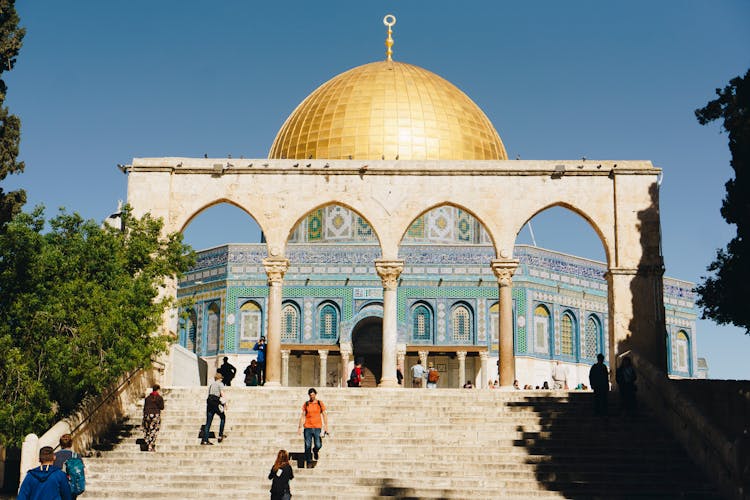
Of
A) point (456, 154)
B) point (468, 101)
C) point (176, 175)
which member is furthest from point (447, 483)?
point (468, 101)

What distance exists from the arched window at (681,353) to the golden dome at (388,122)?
34.2ft

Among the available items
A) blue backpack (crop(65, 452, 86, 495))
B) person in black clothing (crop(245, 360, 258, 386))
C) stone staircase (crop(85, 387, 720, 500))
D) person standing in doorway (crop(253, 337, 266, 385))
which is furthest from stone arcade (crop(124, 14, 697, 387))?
blue backpack (crop(65, 452, 86, 495))

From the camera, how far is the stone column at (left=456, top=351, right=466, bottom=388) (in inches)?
1265

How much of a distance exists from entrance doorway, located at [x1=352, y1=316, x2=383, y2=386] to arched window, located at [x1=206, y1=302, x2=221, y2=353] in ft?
14.5

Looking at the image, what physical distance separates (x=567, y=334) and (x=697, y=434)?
2142 centimetres

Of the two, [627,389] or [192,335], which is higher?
[192,335]

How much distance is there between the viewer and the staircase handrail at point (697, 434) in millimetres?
12133

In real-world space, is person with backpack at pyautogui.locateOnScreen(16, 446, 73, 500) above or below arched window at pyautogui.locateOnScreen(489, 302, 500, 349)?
below

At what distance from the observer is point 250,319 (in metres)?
33.9

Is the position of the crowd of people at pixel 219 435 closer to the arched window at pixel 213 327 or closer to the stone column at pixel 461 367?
the stone column at pixel 461 367

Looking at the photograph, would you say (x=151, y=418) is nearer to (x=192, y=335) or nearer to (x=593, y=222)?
(x=593, y=222)

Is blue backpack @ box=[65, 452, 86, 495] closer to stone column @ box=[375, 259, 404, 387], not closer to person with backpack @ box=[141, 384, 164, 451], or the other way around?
person with backpack @ box=[141, 384, 164, 451]

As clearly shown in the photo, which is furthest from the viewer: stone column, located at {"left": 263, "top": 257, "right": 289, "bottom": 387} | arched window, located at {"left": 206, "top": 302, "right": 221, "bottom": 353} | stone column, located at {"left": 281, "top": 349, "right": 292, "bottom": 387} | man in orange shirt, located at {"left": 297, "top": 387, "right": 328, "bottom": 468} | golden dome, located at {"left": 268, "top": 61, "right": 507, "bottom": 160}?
arched window, located at {"left": 206, "top": 302, "right": 221, "bottom": 353}

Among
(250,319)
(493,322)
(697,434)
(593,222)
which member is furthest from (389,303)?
(250,319)
